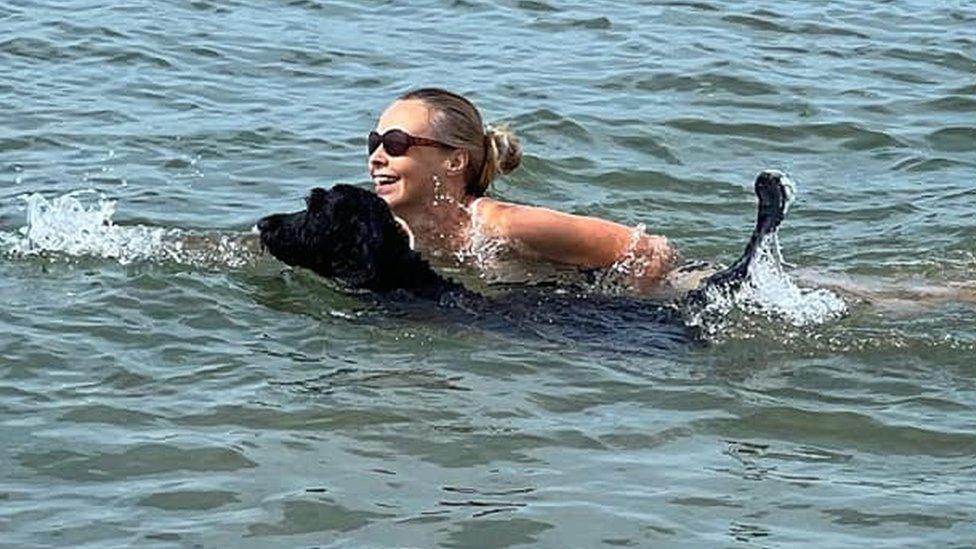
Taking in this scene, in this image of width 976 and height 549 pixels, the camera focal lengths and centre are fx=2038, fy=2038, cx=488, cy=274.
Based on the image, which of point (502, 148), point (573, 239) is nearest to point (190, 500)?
point (573, 239)

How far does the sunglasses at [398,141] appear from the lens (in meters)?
7.77

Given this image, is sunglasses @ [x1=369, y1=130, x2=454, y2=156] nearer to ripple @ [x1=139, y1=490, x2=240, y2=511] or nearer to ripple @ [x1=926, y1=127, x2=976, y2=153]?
ripple @ [x1=139, y1=490, x2=240, y2=511]

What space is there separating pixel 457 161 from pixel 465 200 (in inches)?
7.1

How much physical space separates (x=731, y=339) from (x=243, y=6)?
26.0 feet

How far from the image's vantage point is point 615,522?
5.48 metres

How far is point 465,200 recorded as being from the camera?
26.2ft

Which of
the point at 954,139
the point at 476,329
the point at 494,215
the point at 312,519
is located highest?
the point at 494,215

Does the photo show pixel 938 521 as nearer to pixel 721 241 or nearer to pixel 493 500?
pixel 493 500

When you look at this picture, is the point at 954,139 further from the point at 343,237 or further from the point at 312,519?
the point at 312,519

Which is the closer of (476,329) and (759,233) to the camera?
(759,233)

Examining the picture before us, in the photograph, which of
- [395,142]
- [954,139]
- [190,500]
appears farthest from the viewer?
[954,139]

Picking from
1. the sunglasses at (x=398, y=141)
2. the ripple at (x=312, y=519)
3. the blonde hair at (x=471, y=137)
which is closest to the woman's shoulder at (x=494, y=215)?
the blonde hair at (x=471, y=137)

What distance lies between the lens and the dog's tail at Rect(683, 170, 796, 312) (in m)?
7.07

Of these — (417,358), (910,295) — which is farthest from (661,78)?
(417,358)
